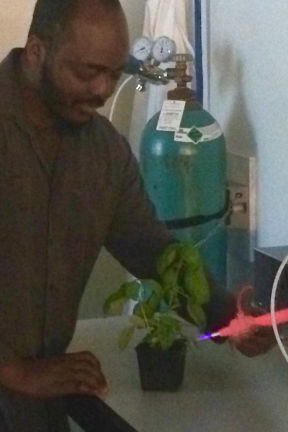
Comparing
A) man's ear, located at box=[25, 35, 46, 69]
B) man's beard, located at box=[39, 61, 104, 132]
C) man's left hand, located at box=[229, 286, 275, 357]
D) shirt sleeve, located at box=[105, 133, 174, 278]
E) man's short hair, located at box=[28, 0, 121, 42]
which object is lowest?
man's left hand, located at box=[229, 286, 275, 357]

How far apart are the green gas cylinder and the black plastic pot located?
1.58 ft

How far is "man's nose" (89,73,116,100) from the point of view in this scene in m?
1.16

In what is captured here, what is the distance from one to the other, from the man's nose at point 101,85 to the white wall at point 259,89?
0.50m

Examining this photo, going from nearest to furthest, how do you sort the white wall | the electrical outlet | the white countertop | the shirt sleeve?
the white countertop < the shirt sleeve < the white wall < the electrical outlet

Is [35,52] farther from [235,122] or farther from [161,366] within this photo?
[235,122]

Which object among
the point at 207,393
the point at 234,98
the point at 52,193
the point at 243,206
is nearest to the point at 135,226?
the point at 52,193

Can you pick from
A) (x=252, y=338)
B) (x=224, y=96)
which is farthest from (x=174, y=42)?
(x=252, y=338)

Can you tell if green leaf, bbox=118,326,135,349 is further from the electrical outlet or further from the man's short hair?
the electrical outlet

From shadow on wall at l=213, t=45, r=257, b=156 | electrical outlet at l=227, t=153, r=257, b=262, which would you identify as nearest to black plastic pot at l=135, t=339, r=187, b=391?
electrical outlet at l=227, t=153, r=257, b=262

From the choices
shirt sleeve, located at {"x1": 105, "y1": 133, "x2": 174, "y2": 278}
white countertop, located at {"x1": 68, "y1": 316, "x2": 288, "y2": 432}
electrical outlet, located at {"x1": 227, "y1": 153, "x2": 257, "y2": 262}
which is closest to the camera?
white countertop, located at {"x1": 68, "y1": 316, "x2": 288, "y2": 432}

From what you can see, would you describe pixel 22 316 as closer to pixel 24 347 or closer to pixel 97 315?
pixel 24 347

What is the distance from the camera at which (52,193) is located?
47.6 inches

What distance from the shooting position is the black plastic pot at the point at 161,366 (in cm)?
117

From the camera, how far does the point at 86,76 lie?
1.15 metres
